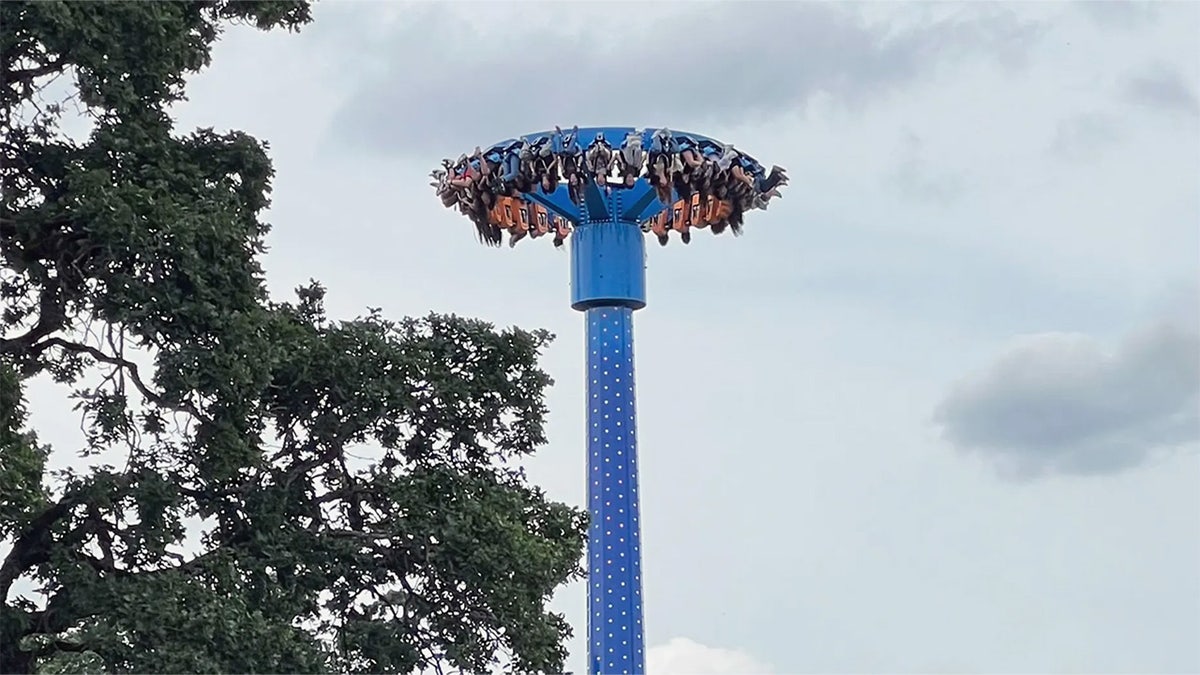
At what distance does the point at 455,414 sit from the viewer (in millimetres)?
12984

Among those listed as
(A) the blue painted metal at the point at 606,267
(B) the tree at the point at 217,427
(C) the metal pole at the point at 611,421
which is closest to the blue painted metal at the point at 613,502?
(C) the metal pole at the point at 611,421

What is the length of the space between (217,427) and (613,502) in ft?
41.9

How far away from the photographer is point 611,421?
79.5ft

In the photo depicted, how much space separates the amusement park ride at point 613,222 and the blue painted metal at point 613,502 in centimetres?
1

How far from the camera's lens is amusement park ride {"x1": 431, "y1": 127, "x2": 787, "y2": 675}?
2359cm

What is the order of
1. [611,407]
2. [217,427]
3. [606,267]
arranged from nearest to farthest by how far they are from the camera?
[217,427] < [611,407] < [606,267]

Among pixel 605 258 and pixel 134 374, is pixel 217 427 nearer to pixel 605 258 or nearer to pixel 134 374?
pixel 134 374

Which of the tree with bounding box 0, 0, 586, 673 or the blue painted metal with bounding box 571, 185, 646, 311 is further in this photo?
the blue painted metal with bounding box 571, 185, 646, 311

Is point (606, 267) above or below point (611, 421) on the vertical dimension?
above

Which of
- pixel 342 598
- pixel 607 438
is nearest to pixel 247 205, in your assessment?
pixel 342 598

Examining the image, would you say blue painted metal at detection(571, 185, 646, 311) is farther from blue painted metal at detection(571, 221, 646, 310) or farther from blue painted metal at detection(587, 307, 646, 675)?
blue painted metal at detection(587, 307, 646, 675)

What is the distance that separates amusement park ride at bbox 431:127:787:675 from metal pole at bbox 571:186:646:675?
0.05ft

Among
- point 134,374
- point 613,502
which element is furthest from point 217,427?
point 613,502

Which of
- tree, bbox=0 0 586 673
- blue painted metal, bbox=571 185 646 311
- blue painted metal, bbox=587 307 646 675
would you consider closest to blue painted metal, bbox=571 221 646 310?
blue painted metal, bbox=571 185 646 311
